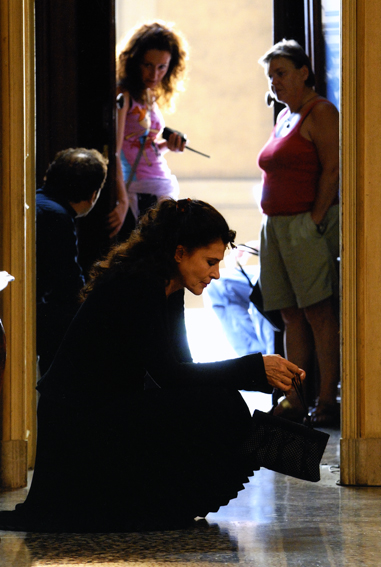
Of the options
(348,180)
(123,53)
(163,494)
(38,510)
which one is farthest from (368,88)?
(123,53)

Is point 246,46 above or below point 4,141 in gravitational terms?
above

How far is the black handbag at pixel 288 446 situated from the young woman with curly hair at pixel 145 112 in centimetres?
209

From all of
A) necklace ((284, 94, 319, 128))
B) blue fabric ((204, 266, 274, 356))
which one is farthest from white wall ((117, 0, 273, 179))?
necklace ((284, 94, 319, 128))

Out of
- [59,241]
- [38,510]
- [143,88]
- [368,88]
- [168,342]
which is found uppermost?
[143,88]

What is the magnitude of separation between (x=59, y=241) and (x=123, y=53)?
1.52 m

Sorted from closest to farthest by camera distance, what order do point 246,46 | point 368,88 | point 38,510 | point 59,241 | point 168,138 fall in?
point 38,510, point 368,88, point 59,241, point 168,138, point 246,46

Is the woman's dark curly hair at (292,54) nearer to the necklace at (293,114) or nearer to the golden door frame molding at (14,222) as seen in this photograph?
the necklace at (293,114)

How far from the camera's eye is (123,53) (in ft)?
13.6

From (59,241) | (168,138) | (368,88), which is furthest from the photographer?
(168,138)

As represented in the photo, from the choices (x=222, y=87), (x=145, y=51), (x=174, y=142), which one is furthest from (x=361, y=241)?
(x=222, y=87)

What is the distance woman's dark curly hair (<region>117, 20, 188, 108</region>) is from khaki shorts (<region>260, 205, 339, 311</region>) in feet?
3.65

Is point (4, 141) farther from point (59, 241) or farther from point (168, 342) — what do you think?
point (168, 342)

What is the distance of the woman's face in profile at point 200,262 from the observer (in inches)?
84.7

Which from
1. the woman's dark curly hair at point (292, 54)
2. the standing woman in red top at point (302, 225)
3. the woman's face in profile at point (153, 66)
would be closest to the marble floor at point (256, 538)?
the standing woman in red top at point (302, 225)
